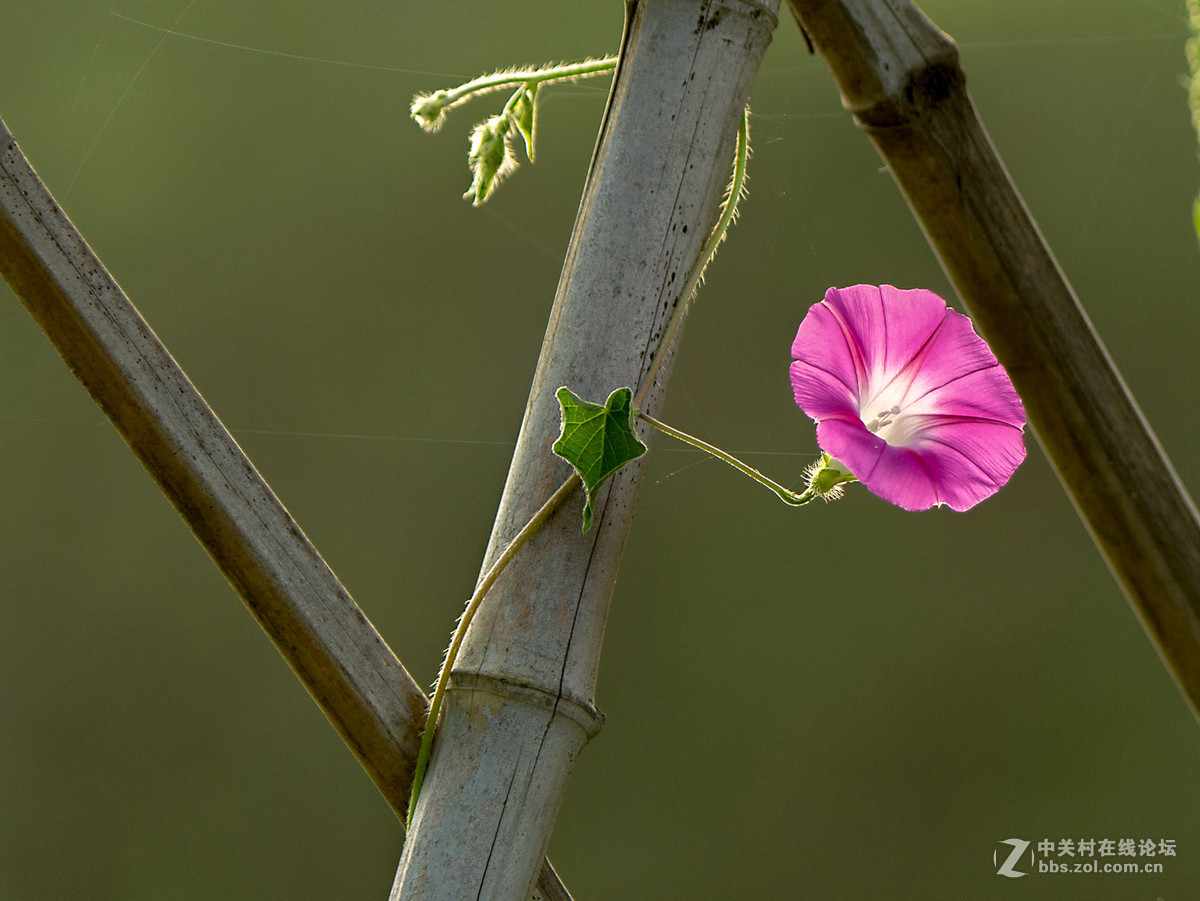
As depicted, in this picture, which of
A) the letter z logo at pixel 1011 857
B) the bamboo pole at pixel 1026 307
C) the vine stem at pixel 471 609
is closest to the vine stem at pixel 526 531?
the vine stem at pixel 471 609

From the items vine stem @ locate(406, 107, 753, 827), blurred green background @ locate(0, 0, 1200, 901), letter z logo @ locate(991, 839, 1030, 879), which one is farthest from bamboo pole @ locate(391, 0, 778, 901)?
letter z logo @ locate(991, 839, 1030, 879)

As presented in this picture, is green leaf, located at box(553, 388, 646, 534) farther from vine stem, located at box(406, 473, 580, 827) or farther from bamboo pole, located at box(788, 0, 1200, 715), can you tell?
bamboo pole, located at box(788, 0, 1200, 715)

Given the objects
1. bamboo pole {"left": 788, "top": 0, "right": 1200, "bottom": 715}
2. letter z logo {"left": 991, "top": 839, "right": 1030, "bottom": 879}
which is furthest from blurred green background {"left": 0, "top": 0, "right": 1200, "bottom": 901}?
bamboo pole {"left": 788, "top": 0, "right": 1200, "bottom": 715}

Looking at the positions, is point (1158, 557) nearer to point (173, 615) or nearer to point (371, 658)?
point (371, 658)

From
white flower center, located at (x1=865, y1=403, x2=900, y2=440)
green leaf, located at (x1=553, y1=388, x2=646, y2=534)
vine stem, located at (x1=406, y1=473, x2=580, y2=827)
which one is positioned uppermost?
white flower center, located at (x1=865, y1=403, x2=900, y2=440)

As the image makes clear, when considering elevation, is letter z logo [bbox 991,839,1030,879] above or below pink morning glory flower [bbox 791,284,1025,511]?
above

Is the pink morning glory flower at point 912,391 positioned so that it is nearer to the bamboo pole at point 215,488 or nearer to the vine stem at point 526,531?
the vine stem at point 526,531

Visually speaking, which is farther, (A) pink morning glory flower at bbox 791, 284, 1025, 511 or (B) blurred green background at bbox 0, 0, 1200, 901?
(B) blurred green background at bbox 0, 0, 1200, 901
